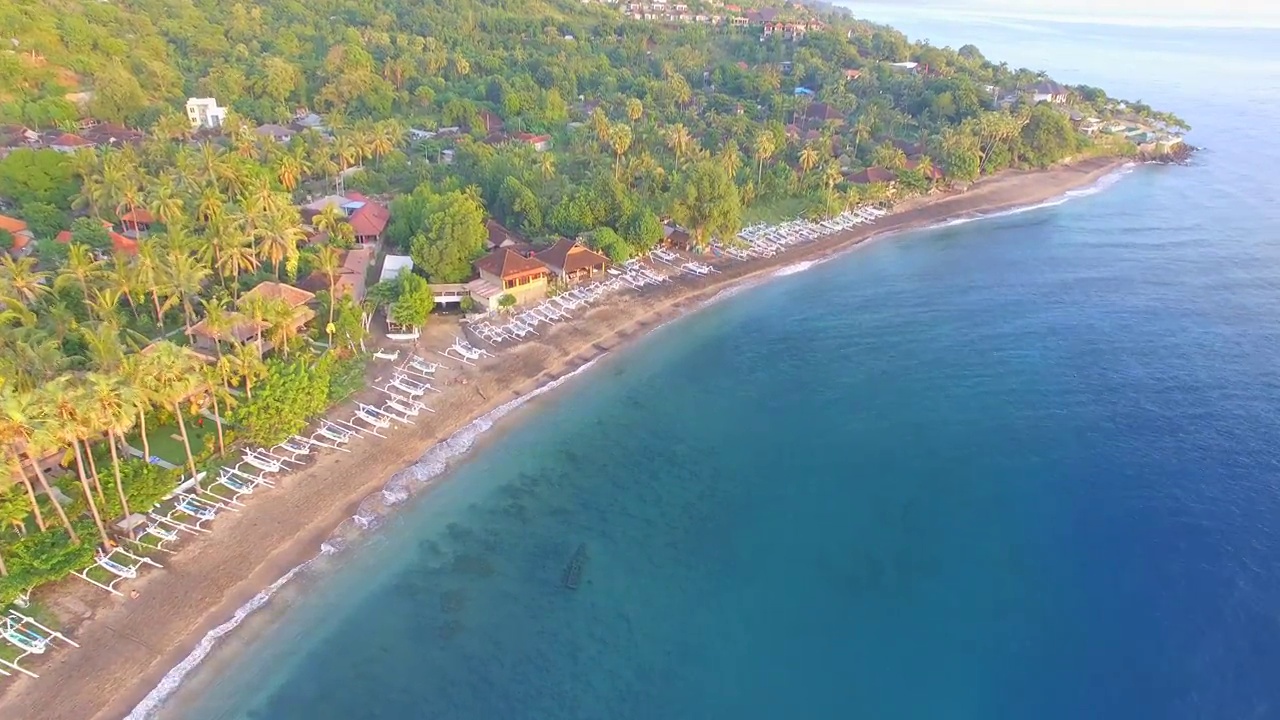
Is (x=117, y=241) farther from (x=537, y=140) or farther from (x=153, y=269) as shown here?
(x=537, y=140)

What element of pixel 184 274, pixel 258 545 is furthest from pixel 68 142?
pixel 258 545

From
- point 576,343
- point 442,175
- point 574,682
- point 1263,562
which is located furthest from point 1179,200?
point 574,682

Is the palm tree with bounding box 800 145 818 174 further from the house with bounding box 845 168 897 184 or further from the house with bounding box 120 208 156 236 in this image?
the house with bounding box 120 208 156 236

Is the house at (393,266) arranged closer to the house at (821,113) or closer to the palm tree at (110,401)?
the palm tree at (110,401)

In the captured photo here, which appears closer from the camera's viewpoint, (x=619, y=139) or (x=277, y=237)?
(x=277, y=237)

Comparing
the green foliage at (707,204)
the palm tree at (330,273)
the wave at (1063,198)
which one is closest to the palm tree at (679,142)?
the green foliage at (707,204)

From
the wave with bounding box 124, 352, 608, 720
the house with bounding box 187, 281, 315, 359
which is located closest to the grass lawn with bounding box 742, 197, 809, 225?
the wave with bounding box 124, 352, 608, 720
